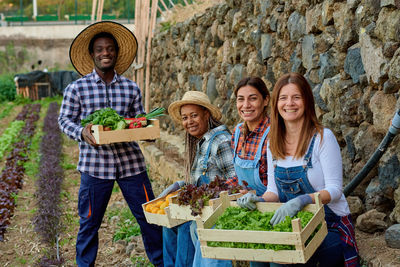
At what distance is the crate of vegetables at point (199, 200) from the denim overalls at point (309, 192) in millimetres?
315

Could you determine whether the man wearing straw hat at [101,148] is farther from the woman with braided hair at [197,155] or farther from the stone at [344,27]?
the stone at [344,27]

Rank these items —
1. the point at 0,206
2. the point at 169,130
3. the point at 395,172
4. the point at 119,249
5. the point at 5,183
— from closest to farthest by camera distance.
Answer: the point at 395,172, the point at 119,249, the point at 0,206, the point at 5,183, the point at 169,130

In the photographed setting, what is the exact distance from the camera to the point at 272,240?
2359 mm

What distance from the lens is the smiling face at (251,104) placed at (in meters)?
3.37

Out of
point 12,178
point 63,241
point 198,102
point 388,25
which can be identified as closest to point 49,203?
point 63,241

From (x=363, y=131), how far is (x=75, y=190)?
517cm

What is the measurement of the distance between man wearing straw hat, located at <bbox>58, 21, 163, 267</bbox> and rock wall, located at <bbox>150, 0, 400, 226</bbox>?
140 cm

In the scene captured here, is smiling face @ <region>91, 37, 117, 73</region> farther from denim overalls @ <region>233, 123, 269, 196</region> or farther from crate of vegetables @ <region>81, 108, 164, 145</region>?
denim overalls @ <region>233, 123, 269, 196</region>

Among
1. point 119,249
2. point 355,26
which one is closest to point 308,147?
point 355,26

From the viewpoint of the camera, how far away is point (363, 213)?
11.3 ft

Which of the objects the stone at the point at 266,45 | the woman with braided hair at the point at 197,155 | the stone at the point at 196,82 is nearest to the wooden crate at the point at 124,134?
the woman with braided hair at the point at 197,155

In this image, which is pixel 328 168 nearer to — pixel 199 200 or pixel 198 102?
pixel 199 200

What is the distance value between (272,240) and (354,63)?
1.63 meters

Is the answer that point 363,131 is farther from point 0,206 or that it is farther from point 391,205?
point 0,206
